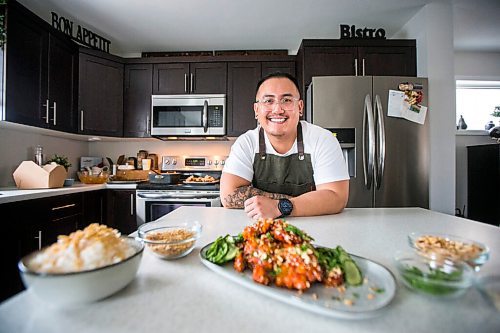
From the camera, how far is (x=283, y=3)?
7.84 ft

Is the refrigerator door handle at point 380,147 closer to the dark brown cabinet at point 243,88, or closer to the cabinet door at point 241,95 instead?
the dark brown cabinet at point 243,88

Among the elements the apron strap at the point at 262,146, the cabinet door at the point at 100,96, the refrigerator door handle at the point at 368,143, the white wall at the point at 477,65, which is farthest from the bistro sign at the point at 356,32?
the cabinet door at the point at 100,96

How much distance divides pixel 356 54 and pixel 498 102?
253 centimetres

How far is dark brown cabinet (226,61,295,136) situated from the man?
1.44 m

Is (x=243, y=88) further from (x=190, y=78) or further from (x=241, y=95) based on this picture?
(x=190, y=78)

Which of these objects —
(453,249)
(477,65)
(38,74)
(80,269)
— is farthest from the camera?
(477,65)

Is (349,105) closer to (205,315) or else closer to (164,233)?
(164,233)

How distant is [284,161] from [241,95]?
172cm

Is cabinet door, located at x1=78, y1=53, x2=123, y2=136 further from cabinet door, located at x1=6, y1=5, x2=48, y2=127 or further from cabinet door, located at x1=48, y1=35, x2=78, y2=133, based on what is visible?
cabinet door, located at x1=6, y1=5, x2=48, y2=127

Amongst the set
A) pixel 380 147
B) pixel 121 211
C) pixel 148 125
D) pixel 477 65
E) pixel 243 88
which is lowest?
pixel 121 211

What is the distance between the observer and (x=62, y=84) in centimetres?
254

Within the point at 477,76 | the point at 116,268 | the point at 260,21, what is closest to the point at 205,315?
the point at 116,268

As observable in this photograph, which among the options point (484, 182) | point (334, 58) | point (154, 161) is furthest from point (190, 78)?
point (484, 182)

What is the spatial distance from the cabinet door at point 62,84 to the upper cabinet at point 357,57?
240 centimetres
